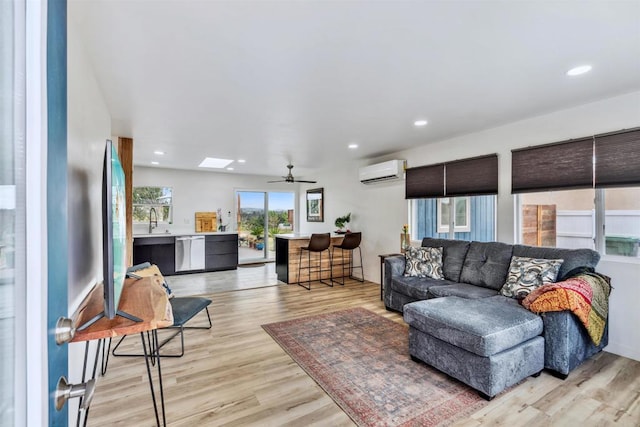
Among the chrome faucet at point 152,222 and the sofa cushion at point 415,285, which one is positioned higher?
the chrome faucet at point 152,222

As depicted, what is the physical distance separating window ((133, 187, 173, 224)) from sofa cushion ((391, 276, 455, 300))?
5.57m

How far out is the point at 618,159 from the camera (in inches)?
108

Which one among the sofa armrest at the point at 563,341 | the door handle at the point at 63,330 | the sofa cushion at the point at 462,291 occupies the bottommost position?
the sofa armrest at the point at 563,341

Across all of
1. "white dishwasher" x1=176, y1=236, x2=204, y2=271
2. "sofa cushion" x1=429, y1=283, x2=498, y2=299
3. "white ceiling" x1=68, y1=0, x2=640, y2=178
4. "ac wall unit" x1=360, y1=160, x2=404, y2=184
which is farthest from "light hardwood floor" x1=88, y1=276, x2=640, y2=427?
"white dishwasher" x1=176, y1=236, x2=204, y2=271

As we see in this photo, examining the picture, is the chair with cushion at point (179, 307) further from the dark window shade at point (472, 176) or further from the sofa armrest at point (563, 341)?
the dark window shade at point (472, 176)

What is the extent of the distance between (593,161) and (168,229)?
7.50m

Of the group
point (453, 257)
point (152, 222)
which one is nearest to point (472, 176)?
point (453, 257)

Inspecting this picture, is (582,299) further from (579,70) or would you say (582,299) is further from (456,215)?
(456,215)

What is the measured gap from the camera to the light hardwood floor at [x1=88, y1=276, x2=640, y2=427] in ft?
6.34

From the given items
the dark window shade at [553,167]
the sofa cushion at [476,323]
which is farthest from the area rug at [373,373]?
the dark window shade at [553,167]

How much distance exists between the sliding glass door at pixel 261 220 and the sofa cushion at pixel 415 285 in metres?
4.98

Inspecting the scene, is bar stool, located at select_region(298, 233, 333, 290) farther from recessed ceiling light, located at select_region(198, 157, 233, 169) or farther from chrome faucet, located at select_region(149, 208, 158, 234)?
chrome faucet, located at select_region(149, 208, 158, 234)

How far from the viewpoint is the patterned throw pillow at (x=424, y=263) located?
378 cm

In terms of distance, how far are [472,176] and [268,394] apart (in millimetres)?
3484
